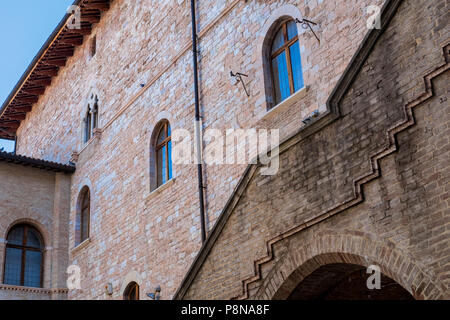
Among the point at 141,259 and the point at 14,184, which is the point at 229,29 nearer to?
the point at 141,259

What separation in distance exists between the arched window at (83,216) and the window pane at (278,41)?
8028 mm

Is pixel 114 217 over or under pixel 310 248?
over

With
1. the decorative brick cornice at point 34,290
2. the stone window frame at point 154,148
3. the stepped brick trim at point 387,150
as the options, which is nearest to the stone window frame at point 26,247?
the decorative brick cornice at point 34,290

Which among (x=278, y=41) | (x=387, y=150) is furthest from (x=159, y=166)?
(x=387, y=150)

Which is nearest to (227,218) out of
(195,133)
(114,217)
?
(195,133)

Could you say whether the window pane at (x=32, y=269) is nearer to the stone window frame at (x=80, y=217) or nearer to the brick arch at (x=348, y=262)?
the stone window frame at (x=80, y=217)

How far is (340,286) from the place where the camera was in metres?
8.12

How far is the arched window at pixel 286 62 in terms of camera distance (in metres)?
11.4

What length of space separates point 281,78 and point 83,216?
8.77 meters

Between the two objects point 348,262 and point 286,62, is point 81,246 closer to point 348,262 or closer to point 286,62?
point 286,62

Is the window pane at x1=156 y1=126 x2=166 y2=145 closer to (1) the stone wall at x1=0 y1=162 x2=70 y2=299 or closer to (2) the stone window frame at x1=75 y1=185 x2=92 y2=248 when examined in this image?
(2) the stone window frame at x1=75 y1=185 x2=92 y2=248

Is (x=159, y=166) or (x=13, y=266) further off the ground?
(x=159, y=166)

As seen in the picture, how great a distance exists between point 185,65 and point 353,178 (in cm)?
808
